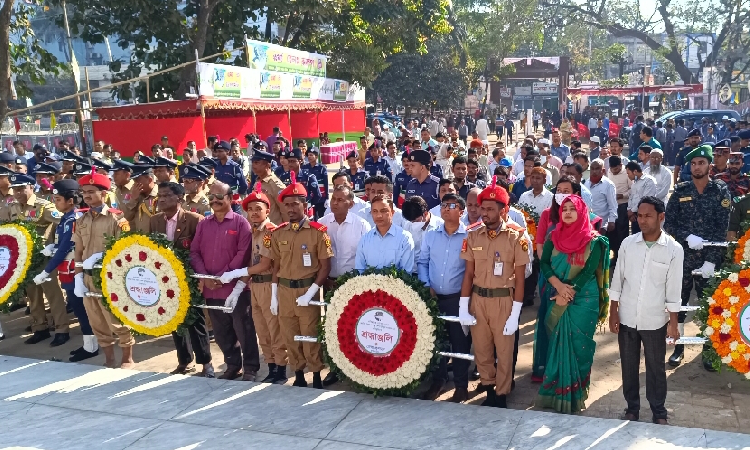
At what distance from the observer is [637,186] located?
9.45m

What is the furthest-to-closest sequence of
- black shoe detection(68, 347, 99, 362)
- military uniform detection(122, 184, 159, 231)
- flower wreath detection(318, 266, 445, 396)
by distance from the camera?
black shoe detection(68, 347, 99, 362)
military uniform detection(122, 184, 159, 231)
flower wreath detection(318, 266, 445, 396)

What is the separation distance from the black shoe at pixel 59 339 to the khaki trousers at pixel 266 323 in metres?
3.11

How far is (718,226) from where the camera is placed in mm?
6957

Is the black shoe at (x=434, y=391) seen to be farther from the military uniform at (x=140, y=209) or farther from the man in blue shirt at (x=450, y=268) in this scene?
the military uniform at (x=140, y=209)

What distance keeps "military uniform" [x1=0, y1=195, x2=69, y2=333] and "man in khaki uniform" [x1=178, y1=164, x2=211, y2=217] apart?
4.83 feet

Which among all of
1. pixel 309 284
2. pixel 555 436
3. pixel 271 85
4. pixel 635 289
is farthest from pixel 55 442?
pixel 271 85

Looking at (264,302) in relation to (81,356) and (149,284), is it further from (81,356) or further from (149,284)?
(81,356)

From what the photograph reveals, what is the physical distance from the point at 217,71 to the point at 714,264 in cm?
1484

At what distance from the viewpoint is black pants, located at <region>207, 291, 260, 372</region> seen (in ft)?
22.2

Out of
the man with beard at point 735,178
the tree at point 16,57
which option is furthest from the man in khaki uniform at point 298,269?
the tree at point 16,57

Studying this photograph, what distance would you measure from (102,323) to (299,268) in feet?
8.04

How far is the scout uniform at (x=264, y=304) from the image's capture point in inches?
257

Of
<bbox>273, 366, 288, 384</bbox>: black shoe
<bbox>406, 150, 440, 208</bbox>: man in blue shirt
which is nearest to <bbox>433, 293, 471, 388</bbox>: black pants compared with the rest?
<bbox>273, 366, 288, 384</bbox>: black shoe

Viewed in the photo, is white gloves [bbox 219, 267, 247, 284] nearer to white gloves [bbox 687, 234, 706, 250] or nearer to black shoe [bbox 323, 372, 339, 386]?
black shoe [bbox 323, 372, 339, 386]
